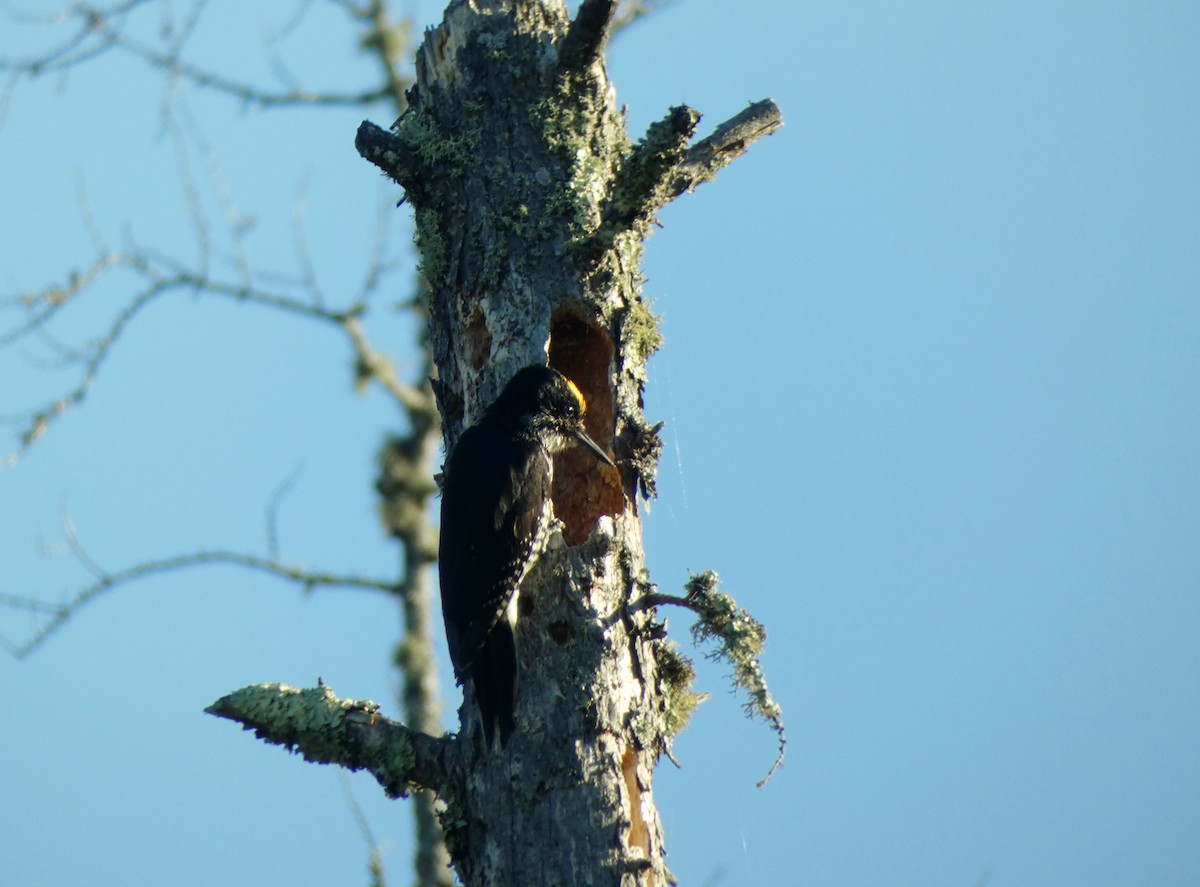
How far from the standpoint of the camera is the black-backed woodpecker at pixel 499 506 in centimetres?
425

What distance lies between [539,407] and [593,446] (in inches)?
9.6

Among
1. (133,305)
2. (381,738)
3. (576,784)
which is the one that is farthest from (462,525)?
(133,305)

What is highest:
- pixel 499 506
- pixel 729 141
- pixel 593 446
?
pixel 729 141

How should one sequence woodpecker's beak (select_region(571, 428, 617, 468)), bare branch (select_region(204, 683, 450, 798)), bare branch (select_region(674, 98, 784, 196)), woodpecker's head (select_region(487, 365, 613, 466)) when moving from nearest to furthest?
bare branch (select_region(204, 683, 450, 798))
woodpecker's head (select_region(487, 365, 613, 466))
woodpecker's beak (select_region(571, 428, 617, 468))
bare branch (select_region(674, 98, 784, 196))

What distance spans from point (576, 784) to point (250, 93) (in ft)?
23.8

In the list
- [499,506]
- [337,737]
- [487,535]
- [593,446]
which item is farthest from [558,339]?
[337,737]

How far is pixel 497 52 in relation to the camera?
15.6 ft

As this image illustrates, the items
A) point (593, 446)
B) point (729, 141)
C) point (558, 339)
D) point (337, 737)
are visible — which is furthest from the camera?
point (558, 339)

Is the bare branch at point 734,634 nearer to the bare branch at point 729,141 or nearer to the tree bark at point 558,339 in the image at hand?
the tree bark at point 558,339

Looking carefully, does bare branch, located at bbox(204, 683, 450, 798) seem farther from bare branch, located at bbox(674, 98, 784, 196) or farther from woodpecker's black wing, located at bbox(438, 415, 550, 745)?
bare branch, located at bbox(674, 98, 784, 196)

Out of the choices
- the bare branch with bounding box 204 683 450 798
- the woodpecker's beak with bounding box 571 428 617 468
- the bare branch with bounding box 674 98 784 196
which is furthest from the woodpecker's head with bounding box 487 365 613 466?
the bare branch with bounding box 204 683 450 798

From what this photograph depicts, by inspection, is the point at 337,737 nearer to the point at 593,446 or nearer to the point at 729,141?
the point at 593,446

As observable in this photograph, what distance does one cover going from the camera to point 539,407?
14.8 ft

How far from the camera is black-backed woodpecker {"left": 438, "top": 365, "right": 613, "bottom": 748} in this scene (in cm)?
425
